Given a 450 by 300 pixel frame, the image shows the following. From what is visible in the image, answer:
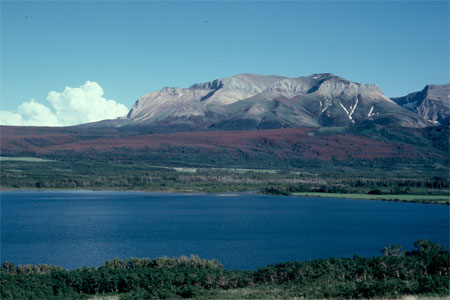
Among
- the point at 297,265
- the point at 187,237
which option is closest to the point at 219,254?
the point at 187,237

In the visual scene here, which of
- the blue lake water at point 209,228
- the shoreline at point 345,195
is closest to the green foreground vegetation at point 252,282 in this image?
the blue lake water at point 209,228

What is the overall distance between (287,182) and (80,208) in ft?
240

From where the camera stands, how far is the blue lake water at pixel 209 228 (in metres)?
55.7

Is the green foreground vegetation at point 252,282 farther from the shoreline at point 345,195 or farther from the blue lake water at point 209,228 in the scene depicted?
the shoreline at point 345,195

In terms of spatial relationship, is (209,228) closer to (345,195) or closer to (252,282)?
(252,282)

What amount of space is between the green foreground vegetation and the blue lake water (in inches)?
550

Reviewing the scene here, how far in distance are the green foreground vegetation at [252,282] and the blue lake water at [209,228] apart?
13979mm

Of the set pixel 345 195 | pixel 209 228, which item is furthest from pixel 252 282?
pixel 345 195

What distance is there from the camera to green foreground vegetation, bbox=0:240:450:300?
87.1 ft

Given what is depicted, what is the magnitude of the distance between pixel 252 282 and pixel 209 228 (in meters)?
45.6

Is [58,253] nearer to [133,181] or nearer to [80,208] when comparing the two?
[80,208]

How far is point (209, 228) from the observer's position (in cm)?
7756

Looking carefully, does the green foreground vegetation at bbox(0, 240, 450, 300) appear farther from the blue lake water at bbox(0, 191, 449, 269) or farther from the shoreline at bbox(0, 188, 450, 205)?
the shoreline at bbox(0, 188, 450, 205)

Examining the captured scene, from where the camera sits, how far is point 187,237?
224 feet
